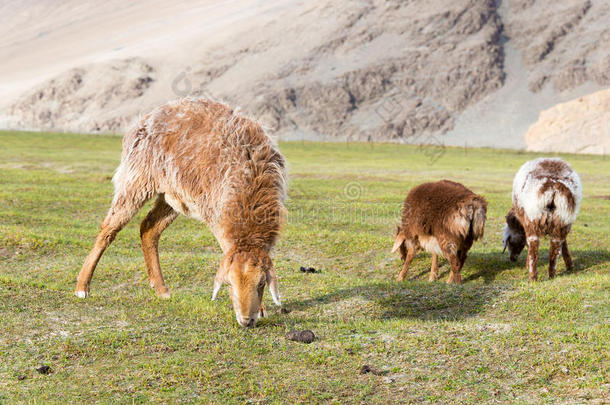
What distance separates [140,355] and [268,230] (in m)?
2.33

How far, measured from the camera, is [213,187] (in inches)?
365

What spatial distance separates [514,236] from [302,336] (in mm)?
8189

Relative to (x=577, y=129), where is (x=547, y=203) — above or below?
above

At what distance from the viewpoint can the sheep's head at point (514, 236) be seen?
14555 millimetres

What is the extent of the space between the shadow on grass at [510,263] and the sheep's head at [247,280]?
720 centimetres

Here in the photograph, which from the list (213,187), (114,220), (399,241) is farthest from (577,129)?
(213,187)

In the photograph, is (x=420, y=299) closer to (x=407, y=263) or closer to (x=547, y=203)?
(x=407, y=263)

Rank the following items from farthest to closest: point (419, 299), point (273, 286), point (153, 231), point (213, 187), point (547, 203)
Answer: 1. point (547, 203)
2. point (153, 231)
3. point (419, 299)
4. point (213, 187)
5. point (273, 286)

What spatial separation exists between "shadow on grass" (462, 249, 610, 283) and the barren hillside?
11620 cm

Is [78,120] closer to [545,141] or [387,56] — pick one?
[387,56]

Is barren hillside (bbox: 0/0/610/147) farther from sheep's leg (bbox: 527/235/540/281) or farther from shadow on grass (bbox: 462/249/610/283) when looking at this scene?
sheep's leg (bbox: 527/235/540/281)

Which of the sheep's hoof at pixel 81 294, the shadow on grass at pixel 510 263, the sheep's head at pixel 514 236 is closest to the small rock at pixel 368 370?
the sheep's hoof at pixel 81 294

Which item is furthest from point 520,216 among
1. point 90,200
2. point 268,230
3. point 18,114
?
point 18,114

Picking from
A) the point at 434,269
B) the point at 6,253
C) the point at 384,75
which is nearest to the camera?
the point at 434,269
